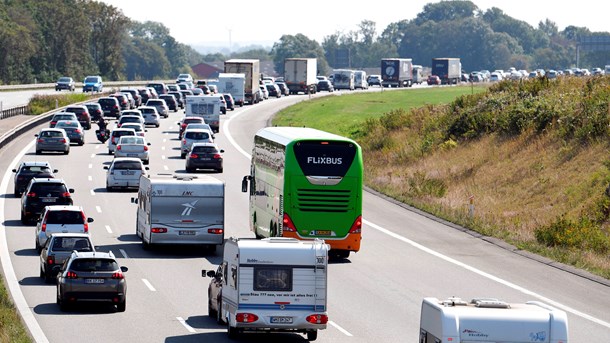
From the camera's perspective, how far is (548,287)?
36531mm

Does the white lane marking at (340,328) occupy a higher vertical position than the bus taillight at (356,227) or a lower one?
lower

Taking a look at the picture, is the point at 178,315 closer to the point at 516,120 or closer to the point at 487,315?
the point at 487,315

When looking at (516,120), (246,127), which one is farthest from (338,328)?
(246,127)

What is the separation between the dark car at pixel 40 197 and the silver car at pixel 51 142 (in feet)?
92.1

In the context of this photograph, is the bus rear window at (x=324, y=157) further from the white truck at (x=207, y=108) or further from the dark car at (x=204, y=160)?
the white truck at (x=207, y=108)

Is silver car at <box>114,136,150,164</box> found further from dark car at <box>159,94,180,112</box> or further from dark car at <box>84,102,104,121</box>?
dark car at <box>159,94,180,112</box>

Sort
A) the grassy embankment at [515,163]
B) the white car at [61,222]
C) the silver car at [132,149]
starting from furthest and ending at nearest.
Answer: the silver car at [132,149] → the grassy embankment at [515,163] → the white car at [61,222]

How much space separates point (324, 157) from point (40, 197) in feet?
50.2

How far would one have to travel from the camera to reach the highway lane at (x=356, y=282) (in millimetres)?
29250

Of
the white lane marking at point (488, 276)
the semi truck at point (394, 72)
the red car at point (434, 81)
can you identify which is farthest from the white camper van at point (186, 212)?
the red car at point (434, 81)

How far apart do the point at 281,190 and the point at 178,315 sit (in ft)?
28.3

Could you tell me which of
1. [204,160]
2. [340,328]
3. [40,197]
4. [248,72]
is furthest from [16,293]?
[248,72]

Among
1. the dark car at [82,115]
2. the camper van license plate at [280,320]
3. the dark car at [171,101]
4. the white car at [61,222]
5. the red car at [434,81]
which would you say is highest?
the camper van license plate at [280,320]

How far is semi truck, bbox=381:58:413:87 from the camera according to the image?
170m
